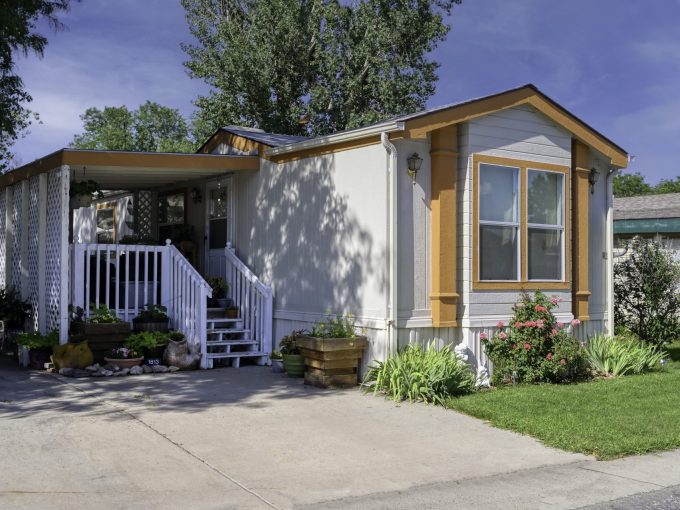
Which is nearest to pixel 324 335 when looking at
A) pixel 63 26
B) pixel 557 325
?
pixel 557 325

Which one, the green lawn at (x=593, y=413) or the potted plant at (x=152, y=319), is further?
the potted plant at (x=152, y=319)

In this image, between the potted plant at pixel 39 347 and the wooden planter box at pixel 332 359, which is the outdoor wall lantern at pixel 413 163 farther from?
the potted plant at pixel 39 347

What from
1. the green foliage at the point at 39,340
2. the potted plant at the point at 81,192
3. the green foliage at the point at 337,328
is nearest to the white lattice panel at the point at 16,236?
the potted plant at the point at 81,192

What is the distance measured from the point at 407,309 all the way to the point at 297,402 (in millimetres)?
1884

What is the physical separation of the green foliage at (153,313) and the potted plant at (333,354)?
2.66 m

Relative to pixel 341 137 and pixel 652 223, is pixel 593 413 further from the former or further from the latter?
pixel 652 223

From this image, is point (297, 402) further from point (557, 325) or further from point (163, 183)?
point (163, 183)

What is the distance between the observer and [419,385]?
806cm

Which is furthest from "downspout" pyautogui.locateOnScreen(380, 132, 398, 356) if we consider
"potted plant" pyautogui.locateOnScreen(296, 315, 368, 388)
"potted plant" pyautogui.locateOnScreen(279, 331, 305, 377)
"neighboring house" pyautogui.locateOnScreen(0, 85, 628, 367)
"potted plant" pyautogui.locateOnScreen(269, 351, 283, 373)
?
"potted plant" pyautogui.locateOnScreen(269, 351, 283, 373)

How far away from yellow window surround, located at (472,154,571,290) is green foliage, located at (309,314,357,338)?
1.64 metres

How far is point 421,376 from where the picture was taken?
8.07 m

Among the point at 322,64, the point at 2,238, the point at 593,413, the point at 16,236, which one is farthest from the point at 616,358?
the point at 322,64

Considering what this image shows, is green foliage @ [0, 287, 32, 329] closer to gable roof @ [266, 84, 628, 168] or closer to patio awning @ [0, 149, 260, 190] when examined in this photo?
patio awning @ [0, 149, 260, 190]

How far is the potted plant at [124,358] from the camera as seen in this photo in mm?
9625
